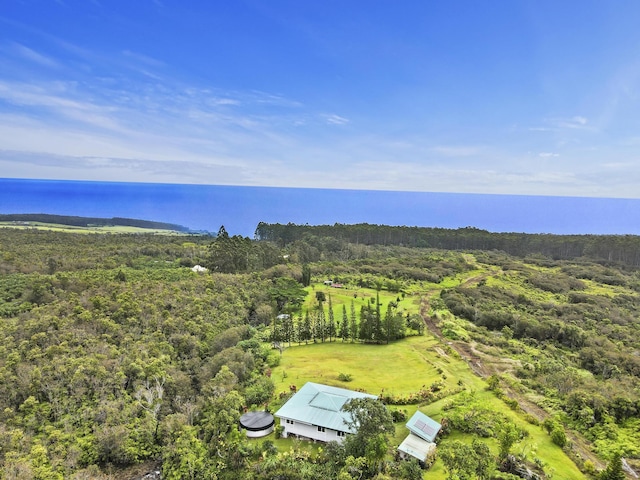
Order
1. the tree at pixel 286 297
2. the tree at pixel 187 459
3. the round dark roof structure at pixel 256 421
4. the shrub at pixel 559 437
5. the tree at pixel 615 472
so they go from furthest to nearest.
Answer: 1. the tree at pixel 286 297
2. the round dark roof structure at pixel 256 421
3. the shrub at pixel 559 437
4. the tree at pixel 187 459
5. the tree at pixel 615 472

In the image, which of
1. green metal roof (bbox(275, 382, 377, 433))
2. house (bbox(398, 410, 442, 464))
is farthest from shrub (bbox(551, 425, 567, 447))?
green metal roof (bbox(275, 382, 377, 433))

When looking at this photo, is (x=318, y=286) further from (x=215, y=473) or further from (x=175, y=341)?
(x=215, y=473)

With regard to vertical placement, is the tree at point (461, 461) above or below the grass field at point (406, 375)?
above

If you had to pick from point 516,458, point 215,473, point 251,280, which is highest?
point 251,280

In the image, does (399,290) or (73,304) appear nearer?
(73,304)

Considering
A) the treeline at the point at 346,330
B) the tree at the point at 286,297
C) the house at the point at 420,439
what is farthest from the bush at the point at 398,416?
the tree at the point at 286,297

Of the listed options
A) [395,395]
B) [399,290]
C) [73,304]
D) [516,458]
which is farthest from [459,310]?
[73,304]

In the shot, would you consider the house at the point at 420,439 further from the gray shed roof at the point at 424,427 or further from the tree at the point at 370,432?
the tree at the point at 370,432

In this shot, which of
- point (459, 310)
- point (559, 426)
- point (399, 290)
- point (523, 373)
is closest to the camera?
point (559, 426)
